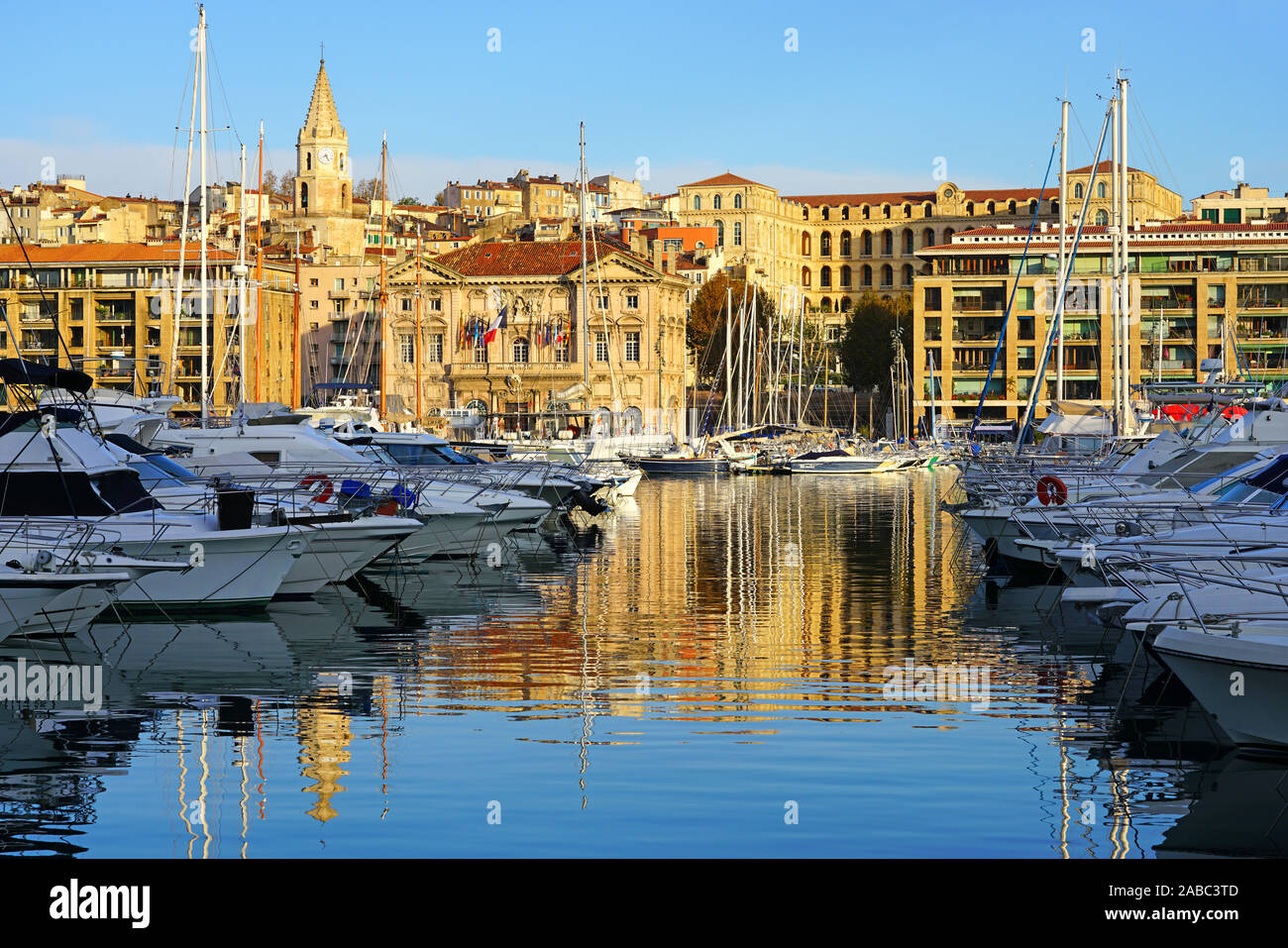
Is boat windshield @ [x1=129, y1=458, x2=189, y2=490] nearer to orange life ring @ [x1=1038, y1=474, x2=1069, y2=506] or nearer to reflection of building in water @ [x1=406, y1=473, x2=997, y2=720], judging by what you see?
reflection of building in water @ [x1=406, y1=473, x2=997, y2=720]

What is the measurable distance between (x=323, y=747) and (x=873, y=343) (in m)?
114

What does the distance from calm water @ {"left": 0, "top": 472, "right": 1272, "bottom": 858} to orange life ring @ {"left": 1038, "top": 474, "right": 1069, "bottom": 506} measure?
1.72 metres

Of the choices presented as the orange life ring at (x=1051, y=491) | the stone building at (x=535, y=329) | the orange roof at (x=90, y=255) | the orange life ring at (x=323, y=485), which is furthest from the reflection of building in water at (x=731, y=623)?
the orange roof at (x=90, y=255)

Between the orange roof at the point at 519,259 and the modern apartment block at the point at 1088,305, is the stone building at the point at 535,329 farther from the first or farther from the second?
the modern apartment block at the point at 1088,305

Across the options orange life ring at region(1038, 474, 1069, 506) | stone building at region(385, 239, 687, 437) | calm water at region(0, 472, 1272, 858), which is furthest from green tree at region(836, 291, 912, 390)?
calm water at region(0, 472, 1272, 858)

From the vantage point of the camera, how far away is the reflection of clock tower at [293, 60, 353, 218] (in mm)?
145000

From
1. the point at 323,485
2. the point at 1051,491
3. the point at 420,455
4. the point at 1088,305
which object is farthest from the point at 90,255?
the point at 1051,491

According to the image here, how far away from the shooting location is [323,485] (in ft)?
95.0

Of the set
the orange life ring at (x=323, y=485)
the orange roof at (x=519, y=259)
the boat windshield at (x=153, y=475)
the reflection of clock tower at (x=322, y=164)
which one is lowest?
the orange life ring at (x=323, y=485)

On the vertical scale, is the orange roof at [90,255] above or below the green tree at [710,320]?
above

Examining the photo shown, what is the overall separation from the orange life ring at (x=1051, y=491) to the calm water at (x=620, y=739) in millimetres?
1725

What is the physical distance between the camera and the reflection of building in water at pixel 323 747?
A: 13.3 m

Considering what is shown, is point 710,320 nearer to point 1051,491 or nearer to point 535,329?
point 535,329

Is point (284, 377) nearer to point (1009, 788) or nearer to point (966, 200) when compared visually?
point (966, 200)
